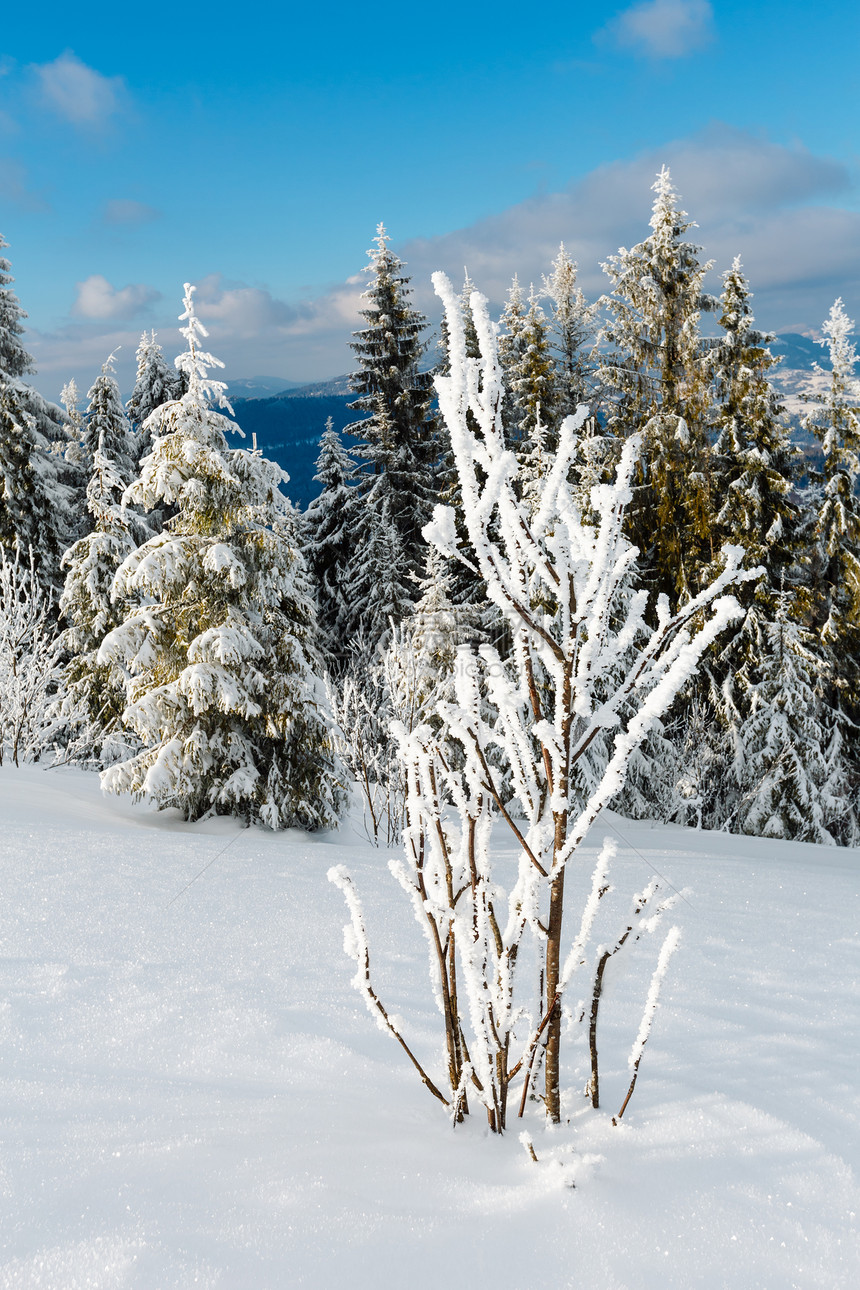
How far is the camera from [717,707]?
49.9 ft

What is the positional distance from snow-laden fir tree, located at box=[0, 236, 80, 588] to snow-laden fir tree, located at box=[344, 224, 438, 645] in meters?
7.34

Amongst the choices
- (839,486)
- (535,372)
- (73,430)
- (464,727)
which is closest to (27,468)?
(73,430)

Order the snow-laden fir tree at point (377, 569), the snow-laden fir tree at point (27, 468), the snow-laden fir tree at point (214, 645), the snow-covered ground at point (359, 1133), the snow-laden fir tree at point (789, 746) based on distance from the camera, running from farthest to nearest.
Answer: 1. the snow-laden fir tree at point (377, 569)
2. the snow-laden fir tree at point (27, 468)
3. the snow-laden fir tree at point (789, 746)
4. the snow-laden fir tree at point (214, 645)
5. the snow-covered ground at point (359, 1133)

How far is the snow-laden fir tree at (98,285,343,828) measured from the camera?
25.6ft

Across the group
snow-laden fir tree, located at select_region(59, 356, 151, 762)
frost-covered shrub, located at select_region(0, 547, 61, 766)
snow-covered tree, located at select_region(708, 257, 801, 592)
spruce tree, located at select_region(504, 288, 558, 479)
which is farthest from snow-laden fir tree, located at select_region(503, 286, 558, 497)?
frost-covered shrub, located at select_region(0, 547, 61, 766)

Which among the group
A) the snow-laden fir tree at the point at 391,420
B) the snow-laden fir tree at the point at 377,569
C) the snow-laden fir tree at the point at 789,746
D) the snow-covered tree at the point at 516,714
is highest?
the snow-laden fir tree at the point at 391,420

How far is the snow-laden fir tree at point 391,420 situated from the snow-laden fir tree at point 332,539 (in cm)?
63

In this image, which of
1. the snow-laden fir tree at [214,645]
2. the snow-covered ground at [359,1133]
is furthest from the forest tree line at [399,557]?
the snow-covered ground at [359,1133]

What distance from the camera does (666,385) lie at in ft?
54.6

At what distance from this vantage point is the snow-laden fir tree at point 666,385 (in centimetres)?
1579

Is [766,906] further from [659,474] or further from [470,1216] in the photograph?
[659,474]

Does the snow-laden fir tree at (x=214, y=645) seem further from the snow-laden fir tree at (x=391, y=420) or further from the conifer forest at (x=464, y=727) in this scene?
the snow-laden fir tree at (x=391, y=420)

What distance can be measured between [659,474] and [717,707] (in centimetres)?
516

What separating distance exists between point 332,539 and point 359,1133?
19.1 meters
